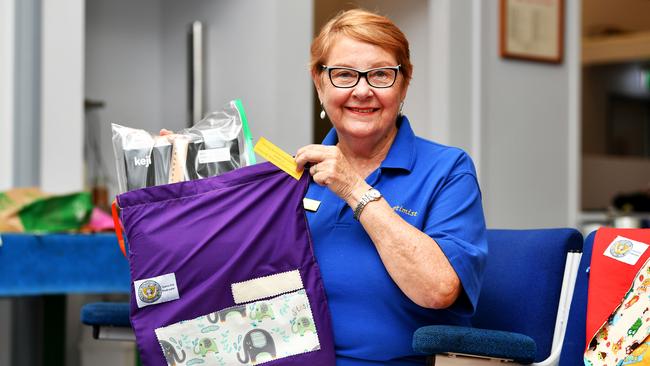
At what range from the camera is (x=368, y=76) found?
184 cm

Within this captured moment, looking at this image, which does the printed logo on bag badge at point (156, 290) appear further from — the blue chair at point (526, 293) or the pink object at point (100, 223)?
the pink object at point (100, 223)

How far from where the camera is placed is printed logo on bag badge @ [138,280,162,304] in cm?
165

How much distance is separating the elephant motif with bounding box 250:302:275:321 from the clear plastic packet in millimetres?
292

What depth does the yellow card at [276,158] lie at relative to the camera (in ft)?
5.59

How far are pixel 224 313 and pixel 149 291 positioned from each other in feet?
0.50

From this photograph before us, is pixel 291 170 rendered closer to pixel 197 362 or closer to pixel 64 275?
pixel 197 362

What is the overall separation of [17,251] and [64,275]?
17 centimetres

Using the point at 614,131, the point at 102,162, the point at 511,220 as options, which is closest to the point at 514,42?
the point at 511,220

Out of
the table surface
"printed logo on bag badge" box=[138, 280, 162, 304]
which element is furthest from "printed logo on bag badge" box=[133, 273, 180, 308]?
the table surface

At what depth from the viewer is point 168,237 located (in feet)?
5.45

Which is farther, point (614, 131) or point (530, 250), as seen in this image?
point (614, 131)

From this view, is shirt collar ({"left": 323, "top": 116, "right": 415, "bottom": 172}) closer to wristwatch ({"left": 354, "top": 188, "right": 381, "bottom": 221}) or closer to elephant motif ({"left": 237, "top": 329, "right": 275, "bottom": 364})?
wristwatch ({"left": 354, "top": 188, "right": 381, "bottom": 221})

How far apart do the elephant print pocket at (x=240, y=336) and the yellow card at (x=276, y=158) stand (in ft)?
0.81

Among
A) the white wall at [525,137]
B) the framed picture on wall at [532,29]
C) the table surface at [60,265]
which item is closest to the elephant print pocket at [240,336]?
the table surface at [60,265]
